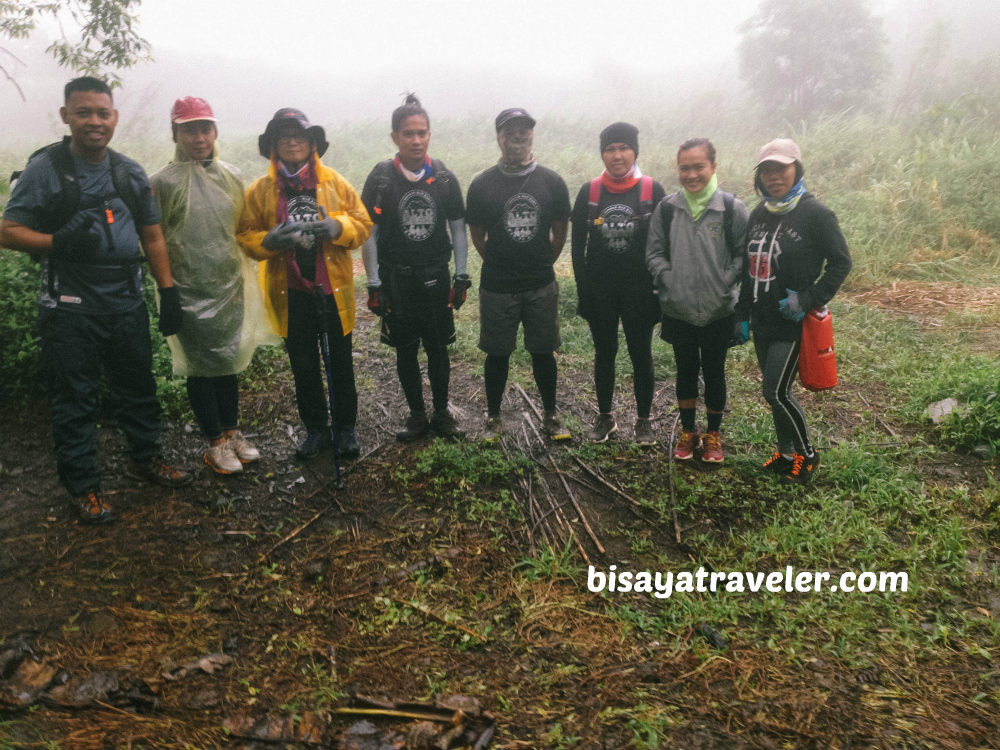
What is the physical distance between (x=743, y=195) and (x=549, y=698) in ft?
36.3

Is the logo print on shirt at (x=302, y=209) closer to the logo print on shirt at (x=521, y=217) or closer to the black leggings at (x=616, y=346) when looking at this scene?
the logo print on shirt at (x=521, y=217)

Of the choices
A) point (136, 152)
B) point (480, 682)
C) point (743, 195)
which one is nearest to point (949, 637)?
point (480, 682)

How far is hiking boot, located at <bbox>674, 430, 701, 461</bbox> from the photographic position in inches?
165

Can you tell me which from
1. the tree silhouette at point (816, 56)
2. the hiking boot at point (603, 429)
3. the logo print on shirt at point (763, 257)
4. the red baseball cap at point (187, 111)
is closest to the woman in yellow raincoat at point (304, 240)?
the red baseball cap at point (187, 111)

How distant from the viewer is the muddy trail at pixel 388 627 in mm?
2225

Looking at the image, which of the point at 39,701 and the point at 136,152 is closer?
the point at 39,701

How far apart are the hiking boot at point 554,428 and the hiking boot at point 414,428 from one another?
89 centimetres

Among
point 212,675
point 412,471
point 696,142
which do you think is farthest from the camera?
point 412,471

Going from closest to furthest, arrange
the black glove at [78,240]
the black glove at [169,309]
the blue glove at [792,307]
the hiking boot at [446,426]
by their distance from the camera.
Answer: the black glove at [78,240]
the blue glove at [792,307]
the black glove at [169,309]
the hiking boot at [446,426]

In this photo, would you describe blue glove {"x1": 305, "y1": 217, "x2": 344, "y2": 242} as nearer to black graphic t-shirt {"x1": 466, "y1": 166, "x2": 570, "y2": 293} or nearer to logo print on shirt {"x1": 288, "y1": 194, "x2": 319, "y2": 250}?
logo print on shirt {"x1": 288, "y1": 194, "x2": 319, "y2": 250}

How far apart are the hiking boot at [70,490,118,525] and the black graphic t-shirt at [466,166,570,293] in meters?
2.64

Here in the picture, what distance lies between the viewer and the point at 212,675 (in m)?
2.46

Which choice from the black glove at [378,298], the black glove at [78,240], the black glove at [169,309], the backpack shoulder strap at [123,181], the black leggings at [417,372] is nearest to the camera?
the black glove at [78,240]

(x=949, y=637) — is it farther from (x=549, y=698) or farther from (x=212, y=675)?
(x=212, y=675)
